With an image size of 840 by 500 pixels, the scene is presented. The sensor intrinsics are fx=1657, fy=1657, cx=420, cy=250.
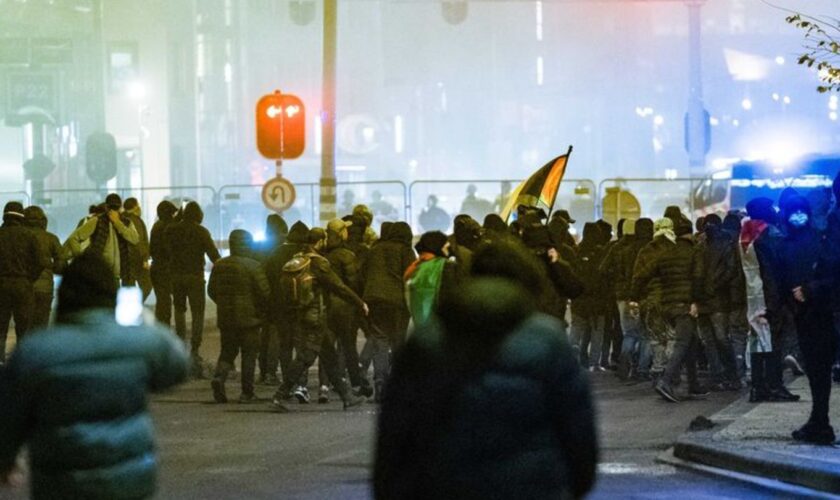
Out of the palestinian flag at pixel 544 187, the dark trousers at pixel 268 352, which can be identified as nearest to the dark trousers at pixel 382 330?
the dark trousers at pixel 268 352

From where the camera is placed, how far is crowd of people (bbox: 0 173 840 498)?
1181 centimetres

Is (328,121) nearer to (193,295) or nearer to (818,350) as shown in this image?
(193,295)

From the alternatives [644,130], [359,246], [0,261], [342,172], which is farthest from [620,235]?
[644,130]

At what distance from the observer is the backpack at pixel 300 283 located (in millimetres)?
14852

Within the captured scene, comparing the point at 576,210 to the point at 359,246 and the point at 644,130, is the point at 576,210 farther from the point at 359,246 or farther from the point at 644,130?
the point at 644,130

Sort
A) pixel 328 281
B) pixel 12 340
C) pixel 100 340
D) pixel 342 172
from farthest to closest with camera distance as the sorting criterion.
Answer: pixel 342 172 < pixel 12 340 < pixel 328 281 < pixel 100 340

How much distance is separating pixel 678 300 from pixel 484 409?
36.7 ft

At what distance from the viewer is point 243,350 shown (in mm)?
15398

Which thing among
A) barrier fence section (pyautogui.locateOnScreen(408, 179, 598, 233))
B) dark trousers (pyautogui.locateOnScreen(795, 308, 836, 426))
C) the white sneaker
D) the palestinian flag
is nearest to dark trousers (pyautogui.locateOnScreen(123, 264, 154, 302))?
the white sneaker

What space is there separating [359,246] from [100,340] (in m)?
11.4

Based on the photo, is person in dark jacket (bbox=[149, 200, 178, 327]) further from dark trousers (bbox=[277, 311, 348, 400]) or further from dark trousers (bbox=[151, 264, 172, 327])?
dark trousers (bbox=[277, 311, 348, 400])

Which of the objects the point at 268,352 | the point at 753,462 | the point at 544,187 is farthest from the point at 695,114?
the point at 753,462

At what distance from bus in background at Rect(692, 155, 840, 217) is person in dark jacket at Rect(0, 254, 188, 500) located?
22.6 m

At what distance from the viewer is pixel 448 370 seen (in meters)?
4.67
